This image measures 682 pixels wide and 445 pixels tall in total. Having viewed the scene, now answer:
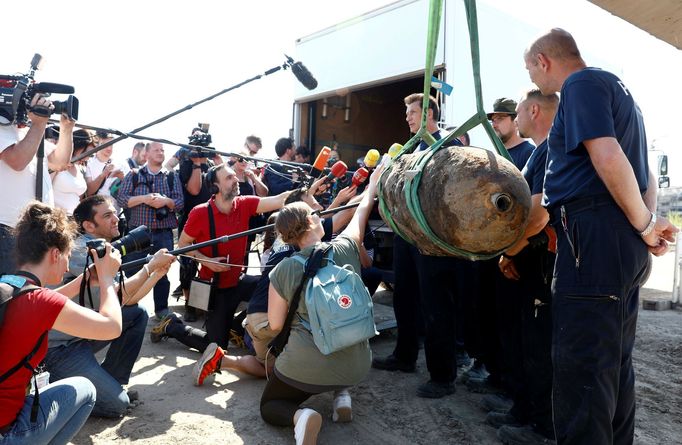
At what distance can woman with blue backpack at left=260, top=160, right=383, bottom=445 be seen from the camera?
2.65 metres

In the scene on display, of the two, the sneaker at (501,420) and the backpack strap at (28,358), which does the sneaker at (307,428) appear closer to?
the sneaker at (501,420)

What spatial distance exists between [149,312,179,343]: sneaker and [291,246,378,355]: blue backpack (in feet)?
6.52

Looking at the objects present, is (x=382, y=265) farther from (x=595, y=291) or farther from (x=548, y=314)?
(x=595, y=291)

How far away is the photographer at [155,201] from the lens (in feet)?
16.5

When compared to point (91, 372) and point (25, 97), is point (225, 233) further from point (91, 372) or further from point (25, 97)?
point (25, 97)

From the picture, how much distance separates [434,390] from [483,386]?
0.39 meters

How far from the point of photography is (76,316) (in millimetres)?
2139

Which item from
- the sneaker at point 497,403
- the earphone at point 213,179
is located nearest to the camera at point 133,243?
the earphone at point 213,179

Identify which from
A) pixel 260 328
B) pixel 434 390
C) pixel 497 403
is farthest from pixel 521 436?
pixel 260 328

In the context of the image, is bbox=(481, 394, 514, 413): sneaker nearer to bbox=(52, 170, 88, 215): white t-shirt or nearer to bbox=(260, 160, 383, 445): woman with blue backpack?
bbox=(260, 160, 383, 445): woman with blue backpack

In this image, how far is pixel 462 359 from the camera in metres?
4.14

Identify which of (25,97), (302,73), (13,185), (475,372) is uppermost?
(302,73)

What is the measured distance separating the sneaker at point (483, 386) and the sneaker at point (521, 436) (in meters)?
0.68

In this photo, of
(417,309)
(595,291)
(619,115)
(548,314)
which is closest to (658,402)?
(548,314)
